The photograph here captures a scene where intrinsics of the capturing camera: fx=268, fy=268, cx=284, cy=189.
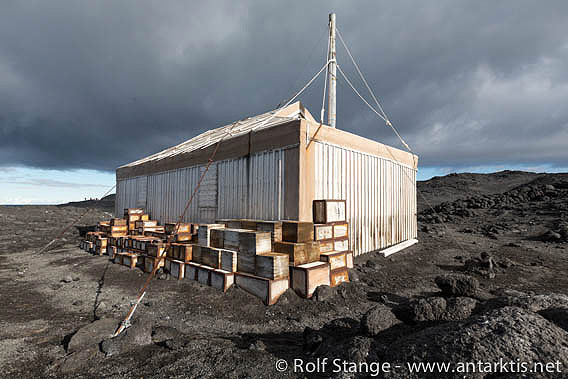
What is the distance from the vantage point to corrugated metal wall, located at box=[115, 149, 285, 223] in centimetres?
850

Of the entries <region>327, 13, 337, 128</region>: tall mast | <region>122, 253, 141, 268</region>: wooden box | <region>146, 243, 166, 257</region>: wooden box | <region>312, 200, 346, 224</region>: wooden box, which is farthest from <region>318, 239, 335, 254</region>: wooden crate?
<region>122, 253, 141, 268</region>: wooden box

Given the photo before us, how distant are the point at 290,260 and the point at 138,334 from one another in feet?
10.9

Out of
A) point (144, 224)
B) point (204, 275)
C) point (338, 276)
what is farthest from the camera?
point (144, 224)

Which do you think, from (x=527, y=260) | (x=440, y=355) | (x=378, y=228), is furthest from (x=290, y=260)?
(x=527, y=260)

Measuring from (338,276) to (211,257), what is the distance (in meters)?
3.42

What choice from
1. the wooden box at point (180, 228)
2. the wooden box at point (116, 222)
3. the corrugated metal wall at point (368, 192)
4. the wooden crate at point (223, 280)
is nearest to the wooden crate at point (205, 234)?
the wooden crate at point (223, 280)

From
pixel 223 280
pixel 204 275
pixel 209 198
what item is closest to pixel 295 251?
pixel 223 280

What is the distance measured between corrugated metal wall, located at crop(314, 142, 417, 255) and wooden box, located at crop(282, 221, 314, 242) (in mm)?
1653

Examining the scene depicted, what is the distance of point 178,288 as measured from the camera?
7.14 metres

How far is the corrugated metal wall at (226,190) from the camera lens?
8500 millimetres

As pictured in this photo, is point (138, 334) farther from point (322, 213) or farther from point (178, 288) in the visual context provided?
point (322, 213)

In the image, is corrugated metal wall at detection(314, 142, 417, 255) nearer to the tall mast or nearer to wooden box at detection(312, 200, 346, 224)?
wooden box at detection(312, 200, 346, 224)

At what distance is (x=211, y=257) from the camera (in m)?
7.27

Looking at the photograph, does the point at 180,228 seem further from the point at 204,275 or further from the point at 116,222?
the point at 116,222
